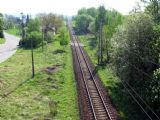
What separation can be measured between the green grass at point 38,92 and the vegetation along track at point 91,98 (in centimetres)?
93

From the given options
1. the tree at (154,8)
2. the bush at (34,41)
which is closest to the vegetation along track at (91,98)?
the tree at (154,8)

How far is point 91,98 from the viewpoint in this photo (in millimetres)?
38688

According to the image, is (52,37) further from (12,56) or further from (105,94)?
(105,94)

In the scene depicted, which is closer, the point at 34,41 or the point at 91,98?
the point at 91,98

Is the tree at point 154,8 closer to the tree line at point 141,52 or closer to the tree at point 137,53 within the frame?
the tree line at point 141,52

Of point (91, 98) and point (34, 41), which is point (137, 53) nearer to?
point (91, 98)

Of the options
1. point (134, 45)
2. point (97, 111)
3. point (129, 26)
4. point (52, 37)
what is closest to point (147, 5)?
point (129, 26)

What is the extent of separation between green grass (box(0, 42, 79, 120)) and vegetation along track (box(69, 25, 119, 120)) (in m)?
0.93

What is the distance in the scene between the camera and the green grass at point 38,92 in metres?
33.6

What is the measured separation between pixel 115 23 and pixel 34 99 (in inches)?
1342

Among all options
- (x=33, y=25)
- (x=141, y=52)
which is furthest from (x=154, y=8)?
(x=33, y=25)

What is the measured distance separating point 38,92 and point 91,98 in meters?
7.21

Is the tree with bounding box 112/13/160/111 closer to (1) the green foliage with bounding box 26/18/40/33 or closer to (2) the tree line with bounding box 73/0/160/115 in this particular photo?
(2) the tree line with bounding box 73/0/160/115

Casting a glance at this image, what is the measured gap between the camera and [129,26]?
41.1 m
